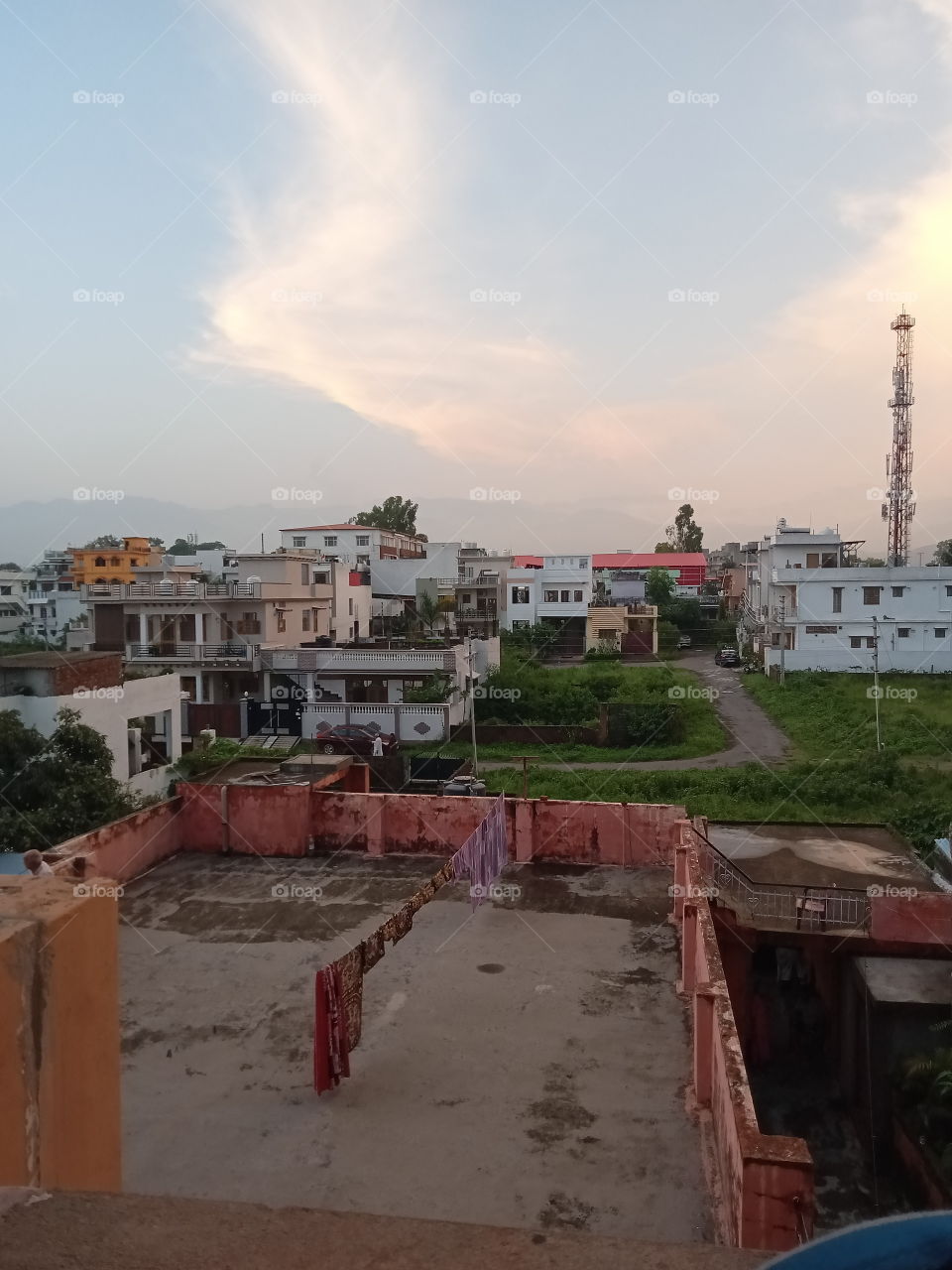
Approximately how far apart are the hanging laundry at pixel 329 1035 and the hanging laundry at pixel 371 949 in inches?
15.4

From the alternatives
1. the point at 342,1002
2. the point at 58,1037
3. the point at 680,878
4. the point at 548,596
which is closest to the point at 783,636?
the point at 548,596

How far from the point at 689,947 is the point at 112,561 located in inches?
1756

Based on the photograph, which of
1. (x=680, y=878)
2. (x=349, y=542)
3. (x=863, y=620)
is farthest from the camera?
(x=349, y=542)

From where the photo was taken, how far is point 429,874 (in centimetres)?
1078

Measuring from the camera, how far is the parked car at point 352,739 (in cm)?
2302

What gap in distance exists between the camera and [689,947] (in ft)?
24.9

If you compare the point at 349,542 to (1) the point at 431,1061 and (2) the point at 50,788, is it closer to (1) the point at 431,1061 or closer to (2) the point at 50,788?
(2) the point at 50,788

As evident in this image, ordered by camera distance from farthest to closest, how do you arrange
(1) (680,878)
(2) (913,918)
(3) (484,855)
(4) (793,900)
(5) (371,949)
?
1. (4) (793,900)
2. (2) (913,918)
3. (3) (484,855)
4. (1) (680,878)
5. (5) (371,949)

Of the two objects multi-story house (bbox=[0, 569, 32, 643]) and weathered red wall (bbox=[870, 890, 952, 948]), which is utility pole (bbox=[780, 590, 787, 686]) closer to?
weathered red wall (bbox=[870, 890, 952, 948])

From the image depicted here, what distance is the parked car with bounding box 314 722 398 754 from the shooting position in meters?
23.0

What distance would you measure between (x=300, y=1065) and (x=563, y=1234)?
5.90 m

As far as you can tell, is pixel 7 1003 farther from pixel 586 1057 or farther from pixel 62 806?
pixel 62 806

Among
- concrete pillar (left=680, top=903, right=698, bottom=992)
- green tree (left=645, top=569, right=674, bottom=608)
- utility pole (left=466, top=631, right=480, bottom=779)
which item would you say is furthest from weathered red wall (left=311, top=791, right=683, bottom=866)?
green tree (left=645, top=569, right=674, bottom=608)

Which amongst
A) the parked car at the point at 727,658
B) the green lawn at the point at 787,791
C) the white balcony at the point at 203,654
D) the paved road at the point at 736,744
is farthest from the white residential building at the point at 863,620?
the white balcony at the point at 203,654
